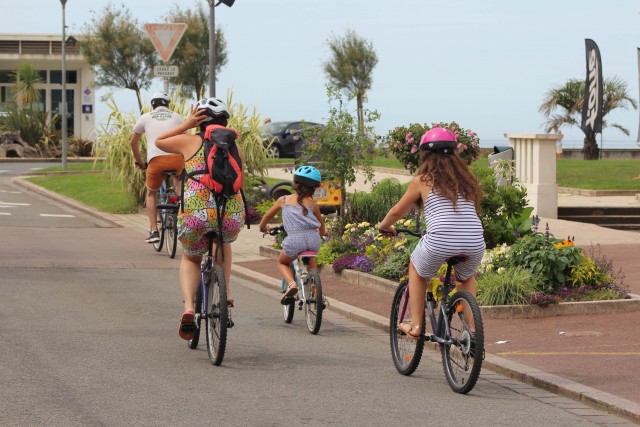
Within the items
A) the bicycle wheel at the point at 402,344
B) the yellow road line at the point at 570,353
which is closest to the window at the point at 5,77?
the yellow road line at the point at 570,353

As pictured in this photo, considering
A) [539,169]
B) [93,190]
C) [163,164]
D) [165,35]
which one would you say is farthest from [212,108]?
[93,190]

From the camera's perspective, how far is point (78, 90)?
68.5m

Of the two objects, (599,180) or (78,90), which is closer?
A: (599,180)

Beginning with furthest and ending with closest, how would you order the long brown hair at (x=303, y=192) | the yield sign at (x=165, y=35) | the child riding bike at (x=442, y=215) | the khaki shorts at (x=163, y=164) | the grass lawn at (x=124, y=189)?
1. the grass lawn at (x=124, y=189)
2. the yield sign at (x=165, y=35)
3. the khaki shorts at (x=163, y=164)
4. the long brown hair at (x=303, y=192)
5. the child riding bike at (x=442, y=215)

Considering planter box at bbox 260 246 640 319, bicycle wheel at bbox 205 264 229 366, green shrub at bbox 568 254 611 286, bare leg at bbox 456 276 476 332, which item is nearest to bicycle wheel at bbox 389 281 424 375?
bare leg at bbox 456 276 476 332

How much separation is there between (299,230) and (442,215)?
3.04m

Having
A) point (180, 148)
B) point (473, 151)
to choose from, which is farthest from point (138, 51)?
point (180, 148)

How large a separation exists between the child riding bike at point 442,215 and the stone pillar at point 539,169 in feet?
44.4

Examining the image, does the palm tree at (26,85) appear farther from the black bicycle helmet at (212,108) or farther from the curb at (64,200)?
the black bicycle helmet at (212,108)

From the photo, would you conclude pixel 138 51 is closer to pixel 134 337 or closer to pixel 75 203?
pixel 75 203

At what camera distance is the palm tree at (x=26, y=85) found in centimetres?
6088

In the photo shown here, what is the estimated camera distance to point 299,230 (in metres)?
10.8

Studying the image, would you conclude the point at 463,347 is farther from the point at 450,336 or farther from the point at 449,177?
the point at 449,177

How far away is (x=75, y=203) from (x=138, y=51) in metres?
34.6
